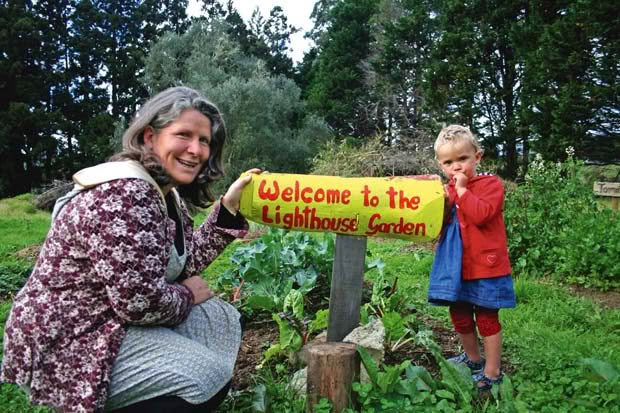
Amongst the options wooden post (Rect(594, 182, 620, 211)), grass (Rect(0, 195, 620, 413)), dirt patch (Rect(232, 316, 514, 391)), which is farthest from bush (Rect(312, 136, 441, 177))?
dirt patch (Rect(232, 316, 514, 391))

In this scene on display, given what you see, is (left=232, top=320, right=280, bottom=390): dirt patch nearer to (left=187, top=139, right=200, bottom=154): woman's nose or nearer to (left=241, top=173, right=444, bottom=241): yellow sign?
(left=241, top=173, right=444, bottom=241): yellow sign

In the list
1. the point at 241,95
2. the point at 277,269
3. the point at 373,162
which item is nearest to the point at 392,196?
the point at 277,269

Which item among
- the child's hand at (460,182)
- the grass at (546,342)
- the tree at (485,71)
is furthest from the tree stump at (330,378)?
the tree at (485,71)

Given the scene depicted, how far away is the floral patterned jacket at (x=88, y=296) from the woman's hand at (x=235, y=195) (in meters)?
0.47

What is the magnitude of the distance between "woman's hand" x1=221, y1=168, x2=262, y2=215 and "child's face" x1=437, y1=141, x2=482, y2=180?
2.86ft

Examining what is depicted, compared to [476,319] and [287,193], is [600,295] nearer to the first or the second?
[476,319]

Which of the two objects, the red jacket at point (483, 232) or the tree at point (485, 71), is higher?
the tree at point (485, 71)

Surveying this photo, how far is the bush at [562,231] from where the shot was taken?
474cm

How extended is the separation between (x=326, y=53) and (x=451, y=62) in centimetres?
953

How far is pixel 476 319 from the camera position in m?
2.48

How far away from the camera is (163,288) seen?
176cm

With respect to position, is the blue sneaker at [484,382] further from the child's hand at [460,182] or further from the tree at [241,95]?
the tree at [241,95]

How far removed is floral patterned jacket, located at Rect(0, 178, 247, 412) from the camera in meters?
1.66

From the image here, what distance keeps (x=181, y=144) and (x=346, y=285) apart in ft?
3.06
